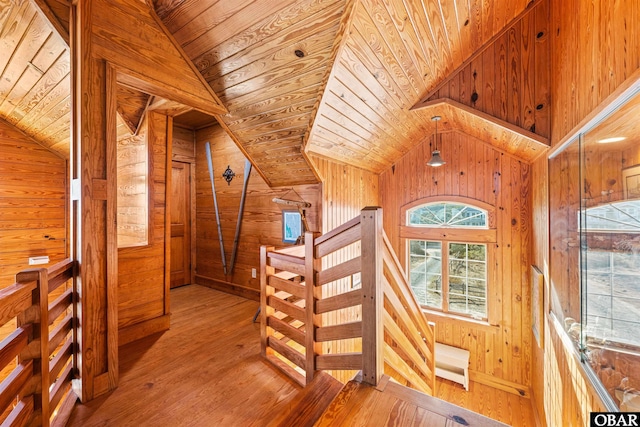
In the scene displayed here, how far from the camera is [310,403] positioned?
5.23ft

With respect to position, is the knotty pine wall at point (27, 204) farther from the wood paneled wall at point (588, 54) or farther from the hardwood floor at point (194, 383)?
the wood paneled wall at point (588, 54)

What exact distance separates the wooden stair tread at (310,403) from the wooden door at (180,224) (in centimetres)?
346

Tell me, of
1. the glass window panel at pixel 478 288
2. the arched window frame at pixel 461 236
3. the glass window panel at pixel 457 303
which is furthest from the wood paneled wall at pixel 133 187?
the glass window panel at pixel 478 288

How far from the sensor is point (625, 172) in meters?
1.08

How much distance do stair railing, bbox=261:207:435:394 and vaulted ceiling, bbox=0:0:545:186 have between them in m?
1.23

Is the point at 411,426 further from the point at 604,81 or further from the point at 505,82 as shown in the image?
the point at 505,82

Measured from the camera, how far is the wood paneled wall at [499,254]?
3400mm

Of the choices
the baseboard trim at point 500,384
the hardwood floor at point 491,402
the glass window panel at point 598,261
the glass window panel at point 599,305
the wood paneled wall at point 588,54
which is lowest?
the hardwood floor at point 491,402

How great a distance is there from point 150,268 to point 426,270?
3871 millimetres

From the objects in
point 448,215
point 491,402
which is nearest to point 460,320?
point 491,402

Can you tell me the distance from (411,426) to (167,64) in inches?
114

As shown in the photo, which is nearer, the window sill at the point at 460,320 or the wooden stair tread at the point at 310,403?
the wooden stair tread at the point at 310,403

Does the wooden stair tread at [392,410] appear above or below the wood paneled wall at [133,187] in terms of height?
below

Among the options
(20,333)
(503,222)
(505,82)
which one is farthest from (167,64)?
(503,222)
